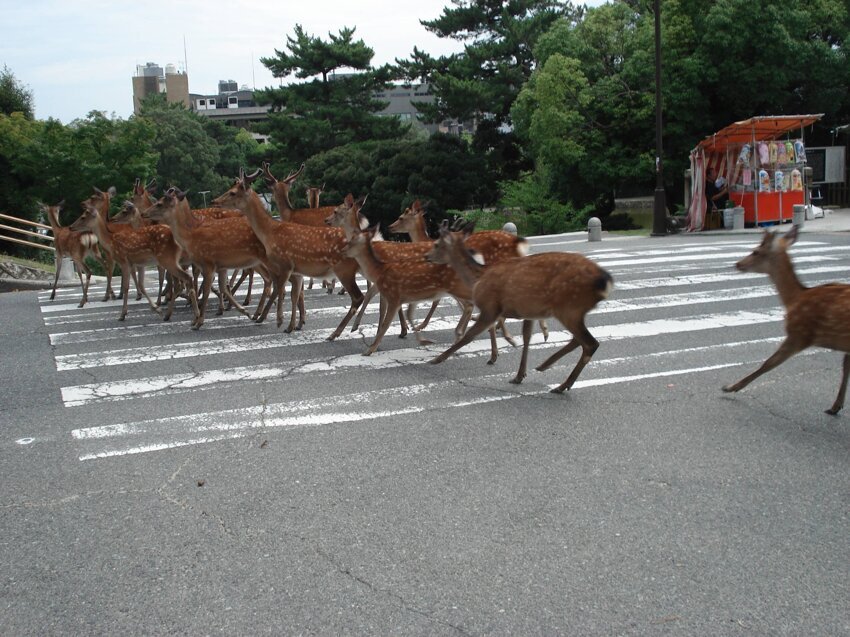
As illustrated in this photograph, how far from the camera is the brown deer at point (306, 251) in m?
10.2

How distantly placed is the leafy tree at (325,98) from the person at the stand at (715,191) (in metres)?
25.7

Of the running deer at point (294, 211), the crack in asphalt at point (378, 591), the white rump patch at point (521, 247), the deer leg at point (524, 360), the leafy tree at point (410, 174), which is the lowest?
the crack in asphalt at point (378, 591)

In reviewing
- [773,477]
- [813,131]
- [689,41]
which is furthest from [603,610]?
[813,131]

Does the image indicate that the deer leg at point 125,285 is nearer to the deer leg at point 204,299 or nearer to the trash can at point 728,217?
the deer leg at point 204,299

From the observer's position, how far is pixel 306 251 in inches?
408

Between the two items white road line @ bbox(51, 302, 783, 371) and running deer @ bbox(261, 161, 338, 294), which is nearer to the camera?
white road line @ bbox(51, 302, 783, 371)

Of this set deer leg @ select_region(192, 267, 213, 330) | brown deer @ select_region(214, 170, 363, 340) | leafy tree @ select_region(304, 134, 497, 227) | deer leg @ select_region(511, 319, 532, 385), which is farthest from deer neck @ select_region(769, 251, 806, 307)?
leafy tree @ select_region(304, 134, 497, 227)

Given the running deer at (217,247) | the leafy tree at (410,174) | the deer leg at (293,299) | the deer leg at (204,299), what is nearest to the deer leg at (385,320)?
the deer leg at (293,299)

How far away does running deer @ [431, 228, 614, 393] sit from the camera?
6.95m

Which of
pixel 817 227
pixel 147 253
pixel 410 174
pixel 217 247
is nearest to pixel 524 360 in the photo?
pixel 217 247

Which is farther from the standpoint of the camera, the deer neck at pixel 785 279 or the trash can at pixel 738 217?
the trash can at pixel 738 217

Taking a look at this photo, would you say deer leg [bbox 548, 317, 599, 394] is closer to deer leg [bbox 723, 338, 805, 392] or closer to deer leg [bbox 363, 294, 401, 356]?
deer leg [bbox 723, 338, 805, 392]

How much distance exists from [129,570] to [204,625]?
2.34ft

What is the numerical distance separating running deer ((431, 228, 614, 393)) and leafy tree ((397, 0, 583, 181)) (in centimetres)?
3446
